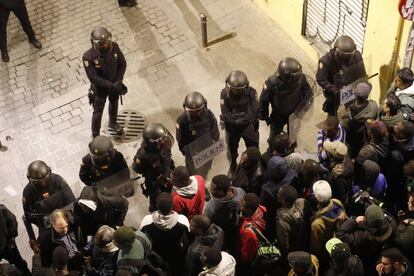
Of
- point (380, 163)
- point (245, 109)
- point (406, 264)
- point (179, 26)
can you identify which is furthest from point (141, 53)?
point (406, 264)

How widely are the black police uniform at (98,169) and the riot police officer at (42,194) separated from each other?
0.46 metres

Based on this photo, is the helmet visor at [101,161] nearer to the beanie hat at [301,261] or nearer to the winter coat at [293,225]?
the winter coat at [293,225]

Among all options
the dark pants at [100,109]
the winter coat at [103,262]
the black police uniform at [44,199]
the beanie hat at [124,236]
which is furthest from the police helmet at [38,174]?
the dark pants at [100,109]

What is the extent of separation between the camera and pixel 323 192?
292 inches

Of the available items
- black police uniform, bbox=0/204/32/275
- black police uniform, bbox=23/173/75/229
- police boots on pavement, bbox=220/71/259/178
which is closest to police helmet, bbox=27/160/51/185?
black police uniform, bbox=23/173/75/229

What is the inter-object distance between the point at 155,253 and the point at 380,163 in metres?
3.06

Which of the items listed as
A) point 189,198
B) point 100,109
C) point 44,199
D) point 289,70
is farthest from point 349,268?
point 100,109

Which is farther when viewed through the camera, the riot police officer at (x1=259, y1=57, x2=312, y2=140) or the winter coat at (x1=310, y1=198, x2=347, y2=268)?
the riot police officer at (x1=259, y1=57, x2=312, y2=140)

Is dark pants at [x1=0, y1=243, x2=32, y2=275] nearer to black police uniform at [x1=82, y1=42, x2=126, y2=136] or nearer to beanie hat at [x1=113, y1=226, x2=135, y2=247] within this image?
beanie hat at [x1=113, y1=226, x2=135, y2=247]

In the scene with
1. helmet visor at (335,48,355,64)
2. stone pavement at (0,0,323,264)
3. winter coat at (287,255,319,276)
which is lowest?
stone pavement at (0,0,323,264)

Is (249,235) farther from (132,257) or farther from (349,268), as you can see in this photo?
(132,257)

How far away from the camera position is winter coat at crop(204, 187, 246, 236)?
766 centimetres

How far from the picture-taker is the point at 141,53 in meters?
12.6

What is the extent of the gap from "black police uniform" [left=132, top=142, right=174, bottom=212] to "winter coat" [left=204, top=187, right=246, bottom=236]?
1447mm
